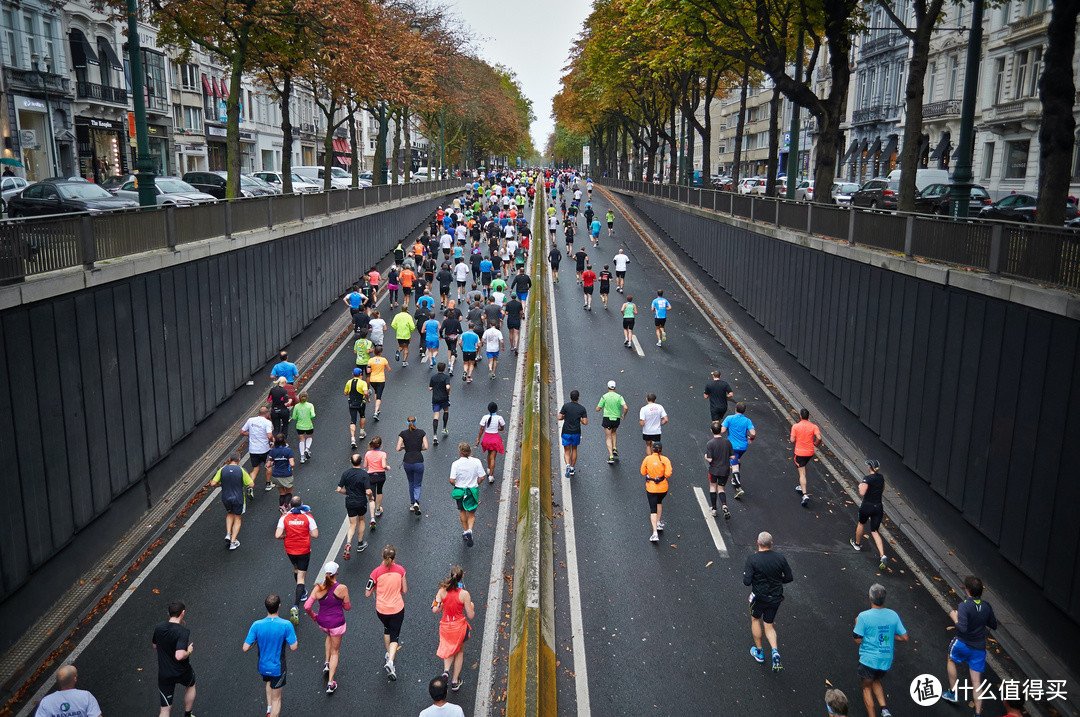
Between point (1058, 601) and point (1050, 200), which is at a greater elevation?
point (1050, 200)

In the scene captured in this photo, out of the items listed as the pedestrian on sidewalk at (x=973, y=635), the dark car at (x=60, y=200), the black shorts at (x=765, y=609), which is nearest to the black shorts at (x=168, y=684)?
the black shorts at (x=765, y=609)

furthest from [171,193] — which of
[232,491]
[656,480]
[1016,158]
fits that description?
[1016,158]

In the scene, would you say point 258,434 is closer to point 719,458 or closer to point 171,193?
point 719,458

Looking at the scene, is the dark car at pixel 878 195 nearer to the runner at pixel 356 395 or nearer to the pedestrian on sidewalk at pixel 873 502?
the pedestrian on sidewalk at pixel 873 502

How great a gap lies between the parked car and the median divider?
13.7 m

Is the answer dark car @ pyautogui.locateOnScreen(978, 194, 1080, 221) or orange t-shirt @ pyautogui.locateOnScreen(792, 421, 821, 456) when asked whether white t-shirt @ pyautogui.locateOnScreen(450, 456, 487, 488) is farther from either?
dark car @ pyautogui.locateOnScreen(978, 194, 1080, 221)

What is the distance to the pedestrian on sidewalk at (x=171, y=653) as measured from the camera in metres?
8.30

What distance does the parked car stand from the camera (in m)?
24.3

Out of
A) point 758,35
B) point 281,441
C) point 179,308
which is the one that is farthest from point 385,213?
point 281,441

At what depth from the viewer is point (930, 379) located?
Result: 43.3 feet

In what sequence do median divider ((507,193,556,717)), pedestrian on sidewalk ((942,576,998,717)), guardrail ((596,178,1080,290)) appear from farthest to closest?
guardrail ((596,178,1080,290))
pedestrian on sidewalk ((942,576,998,717))
median divider ((507,193,556,717))

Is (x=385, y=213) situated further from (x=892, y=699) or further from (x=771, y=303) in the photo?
(x=892, y=699)

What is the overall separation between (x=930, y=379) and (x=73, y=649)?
13.6 metres

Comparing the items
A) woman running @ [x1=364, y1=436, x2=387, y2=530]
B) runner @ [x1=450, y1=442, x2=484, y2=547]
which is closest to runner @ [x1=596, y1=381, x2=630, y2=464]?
runner @ [x1=450, y1=442, x2=484, y2=547]
